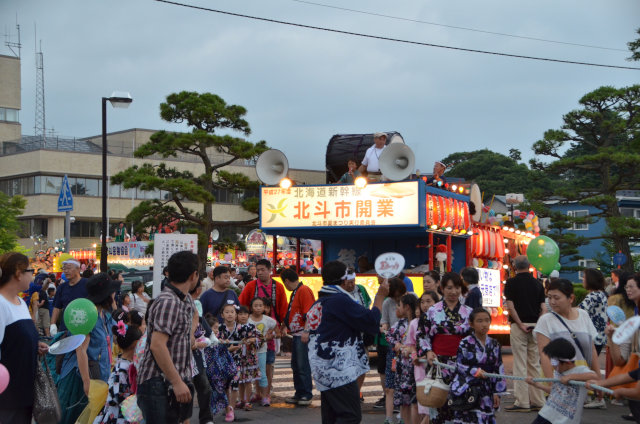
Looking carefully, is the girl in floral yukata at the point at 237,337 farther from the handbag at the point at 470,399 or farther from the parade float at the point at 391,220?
the parade float at the point at 391,220

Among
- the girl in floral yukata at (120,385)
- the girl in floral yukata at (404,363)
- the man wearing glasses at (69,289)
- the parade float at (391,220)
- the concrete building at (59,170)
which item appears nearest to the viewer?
the girl in floral yukata at (120,385)

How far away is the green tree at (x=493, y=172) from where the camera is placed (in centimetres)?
6278

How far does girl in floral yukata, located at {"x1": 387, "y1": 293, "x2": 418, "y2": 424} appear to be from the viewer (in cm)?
807

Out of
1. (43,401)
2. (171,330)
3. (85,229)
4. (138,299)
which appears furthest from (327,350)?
(85,229)

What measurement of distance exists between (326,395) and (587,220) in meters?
29.8

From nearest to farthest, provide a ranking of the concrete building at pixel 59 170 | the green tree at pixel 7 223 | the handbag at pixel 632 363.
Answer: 1. the handbag at pixel 632 363
2. the green tree at pixel 7 223
3. the concrete building at pixel 59 170

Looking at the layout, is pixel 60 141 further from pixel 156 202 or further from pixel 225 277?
pixel 225 277

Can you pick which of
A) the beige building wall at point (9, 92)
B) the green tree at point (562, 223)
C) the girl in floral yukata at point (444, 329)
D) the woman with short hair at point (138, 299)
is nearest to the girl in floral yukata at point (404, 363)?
the girl in floral yukata at point (444, 329)

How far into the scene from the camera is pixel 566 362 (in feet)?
19.2

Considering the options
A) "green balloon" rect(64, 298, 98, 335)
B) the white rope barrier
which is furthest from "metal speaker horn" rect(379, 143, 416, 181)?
"green balloon" rect(64, 298, 98, 335)

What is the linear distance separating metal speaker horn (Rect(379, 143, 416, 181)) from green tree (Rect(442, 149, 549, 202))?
4824cm

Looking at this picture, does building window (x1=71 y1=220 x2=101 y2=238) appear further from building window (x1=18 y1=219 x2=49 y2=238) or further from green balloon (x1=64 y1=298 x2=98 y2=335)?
green balloon (x1=64 y1=298 x2=98 y2=335)

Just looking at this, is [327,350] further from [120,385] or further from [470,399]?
[120,385]

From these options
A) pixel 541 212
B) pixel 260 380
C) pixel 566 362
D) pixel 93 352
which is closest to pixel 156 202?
pixel 541 212
